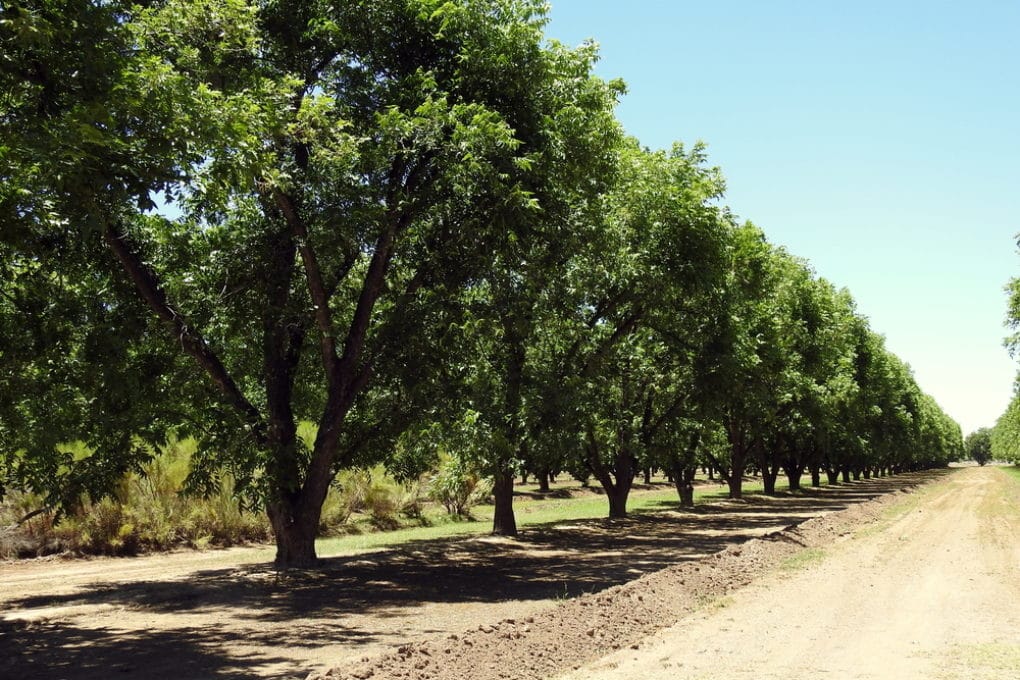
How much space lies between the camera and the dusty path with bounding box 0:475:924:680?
8.97m

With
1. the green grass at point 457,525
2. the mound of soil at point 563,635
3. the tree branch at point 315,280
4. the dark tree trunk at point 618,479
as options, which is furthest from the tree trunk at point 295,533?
the dark tree trunk at point 618,479

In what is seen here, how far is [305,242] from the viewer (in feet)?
46.9

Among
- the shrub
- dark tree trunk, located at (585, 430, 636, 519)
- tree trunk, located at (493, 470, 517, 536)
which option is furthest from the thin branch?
dark tree trunk, located at (585, 430, 636, 519)

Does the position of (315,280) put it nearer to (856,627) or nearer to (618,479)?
(856,627)

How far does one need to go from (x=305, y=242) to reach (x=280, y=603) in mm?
5903

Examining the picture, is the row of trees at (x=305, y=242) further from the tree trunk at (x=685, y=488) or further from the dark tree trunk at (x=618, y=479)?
the tree trunk at (x=685, y=488)

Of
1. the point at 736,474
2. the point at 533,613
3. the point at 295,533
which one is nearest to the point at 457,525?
the point at 295,533

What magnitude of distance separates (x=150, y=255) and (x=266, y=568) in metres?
6.59

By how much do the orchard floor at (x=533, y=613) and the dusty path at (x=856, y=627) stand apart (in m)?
0.04

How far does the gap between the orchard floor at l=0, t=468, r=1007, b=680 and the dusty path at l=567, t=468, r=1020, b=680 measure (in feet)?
0.14

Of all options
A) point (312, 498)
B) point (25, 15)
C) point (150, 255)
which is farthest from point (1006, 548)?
point (25, 15)

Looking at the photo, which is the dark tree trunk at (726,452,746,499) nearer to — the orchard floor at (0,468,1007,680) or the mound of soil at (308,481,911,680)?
the orchard floor at (0,468,1007,680)

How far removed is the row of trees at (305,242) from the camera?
8773 mm

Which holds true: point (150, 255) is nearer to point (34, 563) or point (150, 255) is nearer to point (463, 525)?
point (34, 563)
